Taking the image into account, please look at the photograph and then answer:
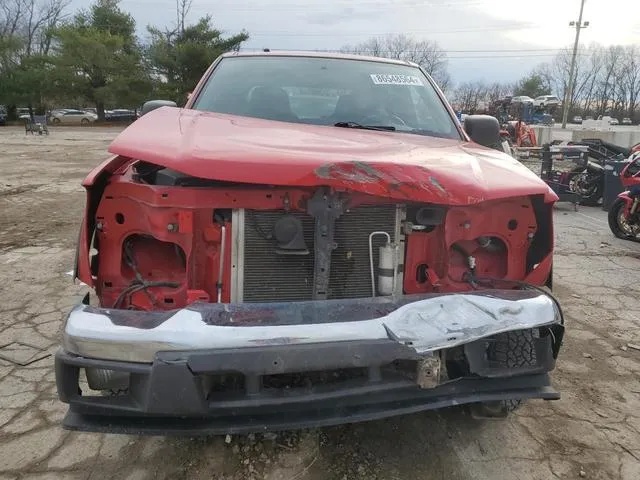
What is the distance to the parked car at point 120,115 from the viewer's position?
4797cm

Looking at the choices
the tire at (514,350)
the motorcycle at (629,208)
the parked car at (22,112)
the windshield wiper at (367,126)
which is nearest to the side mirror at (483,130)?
the windshield wiper at (367,126)

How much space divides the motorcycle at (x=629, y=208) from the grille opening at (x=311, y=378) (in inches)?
259

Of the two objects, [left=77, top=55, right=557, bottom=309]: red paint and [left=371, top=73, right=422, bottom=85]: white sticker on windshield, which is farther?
[left=371, top=73, right=422, bottom=85]: white sticker on windshield

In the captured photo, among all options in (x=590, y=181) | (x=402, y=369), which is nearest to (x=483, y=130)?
(x=402, y=369)

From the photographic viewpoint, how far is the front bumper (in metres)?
1.91

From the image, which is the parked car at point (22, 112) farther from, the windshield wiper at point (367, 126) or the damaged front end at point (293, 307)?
the damaged front end at point (293, 307)

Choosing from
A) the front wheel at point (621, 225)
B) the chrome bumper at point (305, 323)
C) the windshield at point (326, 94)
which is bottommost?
the front wheel at point (621, 225)

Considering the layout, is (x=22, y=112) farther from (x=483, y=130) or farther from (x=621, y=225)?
(x=483, y=130)

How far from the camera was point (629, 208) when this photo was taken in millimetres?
7219

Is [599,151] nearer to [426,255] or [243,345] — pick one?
[426,255]

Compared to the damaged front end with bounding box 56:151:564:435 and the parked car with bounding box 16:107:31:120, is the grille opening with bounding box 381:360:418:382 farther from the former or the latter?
the parked car with bounding box 16:107:31:120

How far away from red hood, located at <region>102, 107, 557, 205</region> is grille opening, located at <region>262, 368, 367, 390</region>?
2.40 ft

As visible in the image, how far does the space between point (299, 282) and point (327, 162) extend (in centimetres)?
60

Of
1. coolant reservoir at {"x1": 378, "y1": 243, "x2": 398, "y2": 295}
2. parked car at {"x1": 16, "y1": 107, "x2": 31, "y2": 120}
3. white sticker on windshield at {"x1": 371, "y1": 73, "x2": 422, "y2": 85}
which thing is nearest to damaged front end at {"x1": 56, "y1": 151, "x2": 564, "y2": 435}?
coolant reservoir at {"x1": 378, "y1": 243, "x2": 398, "y2": 295}
